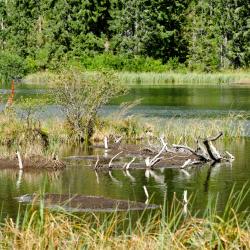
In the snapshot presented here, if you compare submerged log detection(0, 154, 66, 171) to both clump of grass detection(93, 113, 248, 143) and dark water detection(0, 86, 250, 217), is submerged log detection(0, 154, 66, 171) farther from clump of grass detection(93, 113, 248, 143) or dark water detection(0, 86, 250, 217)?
clump of grass detection(93, 113, 248, 143)

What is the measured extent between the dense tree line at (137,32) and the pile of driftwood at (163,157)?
185 ft

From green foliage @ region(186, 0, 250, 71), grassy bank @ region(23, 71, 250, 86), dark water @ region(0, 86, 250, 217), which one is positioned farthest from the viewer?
green foliage @ region(186, 0, 250, 71)

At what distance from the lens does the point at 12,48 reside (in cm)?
9119

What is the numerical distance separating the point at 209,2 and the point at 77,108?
191ft

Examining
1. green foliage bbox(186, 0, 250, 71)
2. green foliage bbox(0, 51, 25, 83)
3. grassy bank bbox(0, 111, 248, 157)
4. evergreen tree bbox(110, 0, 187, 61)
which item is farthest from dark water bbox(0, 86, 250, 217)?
evergreen tree bbox(110, 0, 187, 61)

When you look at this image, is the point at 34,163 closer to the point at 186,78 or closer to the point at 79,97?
the point at 79,97

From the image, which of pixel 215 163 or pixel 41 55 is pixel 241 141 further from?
pixel 41 55

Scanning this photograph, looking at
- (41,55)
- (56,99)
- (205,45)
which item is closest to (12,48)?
(41,55)

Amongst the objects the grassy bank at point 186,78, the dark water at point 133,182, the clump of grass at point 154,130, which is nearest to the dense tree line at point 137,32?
the grassy bank at point 186,78

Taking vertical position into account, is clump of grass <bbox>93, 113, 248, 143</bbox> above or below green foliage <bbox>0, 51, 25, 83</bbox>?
above

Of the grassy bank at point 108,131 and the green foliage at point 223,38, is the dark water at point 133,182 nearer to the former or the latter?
the grassy bank at point 108,131

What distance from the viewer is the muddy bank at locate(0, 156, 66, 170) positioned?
72.3 ft

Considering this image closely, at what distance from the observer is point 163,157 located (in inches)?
933

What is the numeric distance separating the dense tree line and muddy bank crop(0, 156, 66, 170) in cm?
5973
